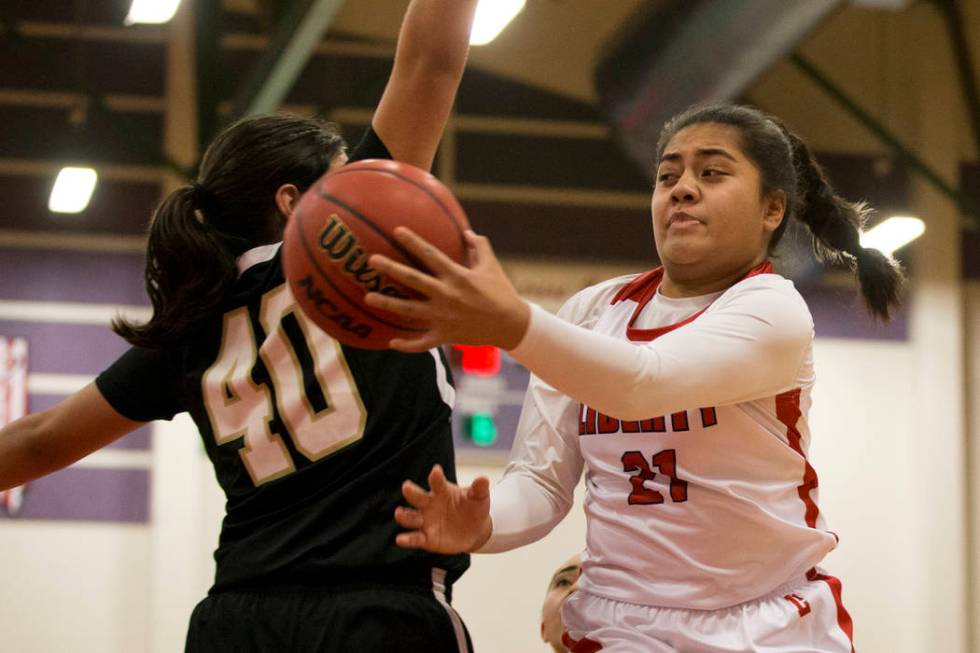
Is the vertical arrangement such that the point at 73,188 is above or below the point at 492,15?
below

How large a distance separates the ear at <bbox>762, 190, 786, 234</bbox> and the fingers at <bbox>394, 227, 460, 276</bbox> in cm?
112

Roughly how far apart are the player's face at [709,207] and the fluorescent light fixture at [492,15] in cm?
402

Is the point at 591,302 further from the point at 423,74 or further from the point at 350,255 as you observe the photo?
the point at 350,255

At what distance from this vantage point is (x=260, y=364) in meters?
2.51

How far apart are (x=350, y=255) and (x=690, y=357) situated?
0.62 meters

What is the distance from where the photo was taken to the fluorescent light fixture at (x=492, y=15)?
6.64 metres

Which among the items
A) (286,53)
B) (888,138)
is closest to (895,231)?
(888,138)

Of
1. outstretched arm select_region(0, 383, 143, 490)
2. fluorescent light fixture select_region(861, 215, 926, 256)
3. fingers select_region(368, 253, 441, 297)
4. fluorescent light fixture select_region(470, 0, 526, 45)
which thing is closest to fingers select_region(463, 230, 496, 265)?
fingers select_region(368, 253, 441, 297)

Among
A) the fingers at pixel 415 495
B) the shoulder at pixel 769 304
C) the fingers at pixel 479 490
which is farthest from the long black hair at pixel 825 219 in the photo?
the fingers at pixel 415 495

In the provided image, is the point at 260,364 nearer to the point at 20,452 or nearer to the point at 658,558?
the point at 20,452

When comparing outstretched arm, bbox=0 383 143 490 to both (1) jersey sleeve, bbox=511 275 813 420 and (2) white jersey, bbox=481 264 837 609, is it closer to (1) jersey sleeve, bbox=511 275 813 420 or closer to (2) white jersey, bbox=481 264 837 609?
(2) white jersey, bbox=481 264 837 609

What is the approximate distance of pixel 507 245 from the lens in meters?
10.0

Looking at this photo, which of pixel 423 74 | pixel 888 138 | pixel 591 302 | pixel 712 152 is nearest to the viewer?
pixel 423 74

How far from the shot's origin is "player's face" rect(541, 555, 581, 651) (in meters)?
4.14
